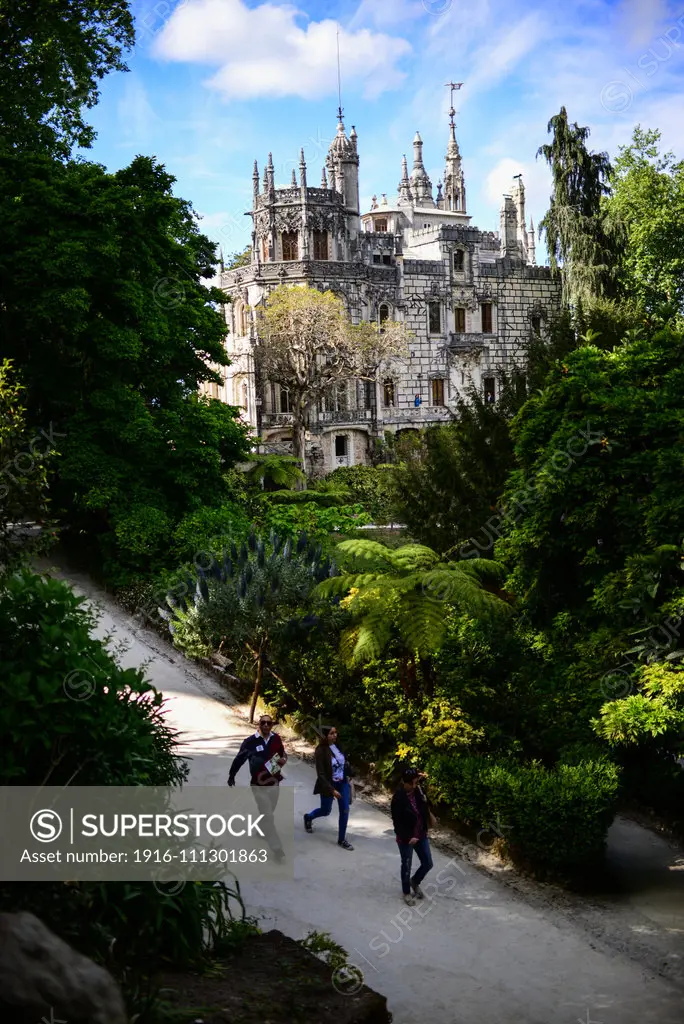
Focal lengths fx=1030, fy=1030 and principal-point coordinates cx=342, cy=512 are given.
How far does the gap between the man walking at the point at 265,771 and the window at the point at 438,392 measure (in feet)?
156

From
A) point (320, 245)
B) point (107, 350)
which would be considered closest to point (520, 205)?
point (320, 245)

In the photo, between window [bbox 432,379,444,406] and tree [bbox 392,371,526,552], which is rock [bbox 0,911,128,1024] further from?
window [bbox 432,379,444,406]

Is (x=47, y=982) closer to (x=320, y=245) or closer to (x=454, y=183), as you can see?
(x=320, y=245)

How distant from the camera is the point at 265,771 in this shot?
38.7 feet

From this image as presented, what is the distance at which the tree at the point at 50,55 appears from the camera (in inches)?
687

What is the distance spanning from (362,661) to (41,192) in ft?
50.0

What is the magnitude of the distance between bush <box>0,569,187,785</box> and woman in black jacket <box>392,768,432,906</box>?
10.5 ft

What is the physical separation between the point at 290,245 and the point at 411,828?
45424 millimetres

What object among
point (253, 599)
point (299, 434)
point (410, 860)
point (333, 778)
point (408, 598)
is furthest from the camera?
point (299, 434)

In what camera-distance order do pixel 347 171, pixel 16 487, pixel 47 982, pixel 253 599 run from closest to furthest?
1. pixel 47 982
2. pixel 16 487
3. pixel 253 599
4. pixel 347 171

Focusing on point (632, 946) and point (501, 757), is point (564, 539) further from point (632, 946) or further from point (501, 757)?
point (632, 946)

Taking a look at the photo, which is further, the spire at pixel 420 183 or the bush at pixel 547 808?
the spire at pixel 420 183

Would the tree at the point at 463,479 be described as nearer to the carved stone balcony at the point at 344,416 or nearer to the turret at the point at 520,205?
the carved stone balcony at the point at 344,416

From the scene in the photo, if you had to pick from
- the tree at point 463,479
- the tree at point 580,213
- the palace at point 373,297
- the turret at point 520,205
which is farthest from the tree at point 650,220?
the turret at point 520,205
